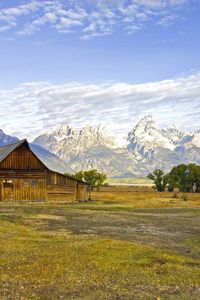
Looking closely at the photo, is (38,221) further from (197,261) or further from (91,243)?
(197,261)

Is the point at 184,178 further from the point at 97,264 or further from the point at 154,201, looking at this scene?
the point at 97,264

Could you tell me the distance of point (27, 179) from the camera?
238 feet

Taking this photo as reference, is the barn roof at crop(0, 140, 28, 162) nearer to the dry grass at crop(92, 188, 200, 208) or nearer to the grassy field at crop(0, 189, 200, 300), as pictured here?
the dry grass at crop(92, 188, 200, 208)

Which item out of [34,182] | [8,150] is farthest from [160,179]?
[8,150]

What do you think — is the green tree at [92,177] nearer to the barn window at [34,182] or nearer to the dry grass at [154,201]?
the dry grass at [154,201]

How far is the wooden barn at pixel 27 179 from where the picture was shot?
70938 mm

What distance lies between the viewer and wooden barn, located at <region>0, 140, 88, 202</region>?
7094cm

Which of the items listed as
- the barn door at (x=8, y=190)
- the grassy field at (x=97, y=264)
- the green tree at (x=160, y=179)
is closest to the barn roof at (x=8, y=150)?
the barn door at (x=8, y=190)

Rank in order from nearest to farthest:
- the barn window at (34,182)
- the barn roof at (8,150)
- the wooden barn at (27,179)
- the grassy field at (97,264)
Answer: the grassy field at (97,264) → the wooden barn at (27,179) → the barn roof at (8,150) → the barn window at (34,182)

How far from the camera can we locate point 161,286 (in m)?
15.7

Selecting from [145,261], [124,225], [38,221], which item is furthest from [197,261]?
[38,221]

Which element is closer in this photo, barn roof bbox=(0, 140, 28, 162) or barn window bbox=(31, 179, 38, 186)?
barn roof bbox=(0, 140, 28, 162)

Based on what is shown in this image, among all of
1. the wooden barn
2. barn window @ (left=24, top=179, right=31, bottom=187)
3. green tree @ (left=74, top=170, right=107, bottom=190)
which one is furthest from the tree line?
barn window @ (left=24, top=179, right=31, bottom=187)

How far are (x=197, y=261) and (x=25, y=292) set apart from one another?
371 inches
